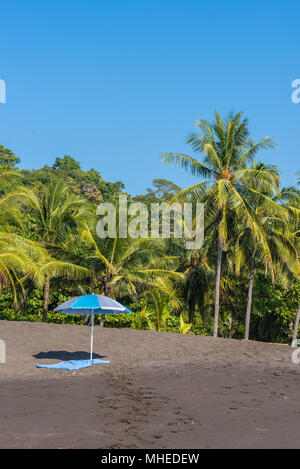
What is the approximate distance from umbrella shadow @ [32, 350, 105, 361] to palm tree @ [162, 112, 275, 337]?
792cm

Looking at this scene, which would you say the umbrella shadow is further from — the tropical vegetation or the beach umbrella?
the tropical vegetation

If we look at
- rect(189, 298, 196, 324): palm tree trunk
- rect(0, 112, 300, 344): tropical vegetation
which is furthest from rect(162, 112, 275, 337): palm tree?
rect(189, 298, 196, 324): palm tree trunk

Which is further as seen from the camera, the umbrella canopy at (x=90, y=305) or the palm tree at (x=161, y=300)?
the palm tree at (x=161, y=300)

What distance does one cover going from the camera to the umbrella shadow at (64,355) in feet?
48.5

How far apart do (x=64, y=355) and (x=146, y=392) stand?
5284mm

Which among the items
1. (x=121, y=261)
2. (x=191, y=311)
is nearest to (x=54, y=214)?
(x=121, y=261)

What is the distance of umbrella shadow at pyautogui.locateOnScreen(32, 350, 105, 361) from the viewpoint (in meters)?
14.8

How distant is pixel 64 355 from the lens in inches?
597

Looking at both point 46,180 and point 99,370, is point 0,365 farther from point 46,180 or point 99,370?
point 46,180

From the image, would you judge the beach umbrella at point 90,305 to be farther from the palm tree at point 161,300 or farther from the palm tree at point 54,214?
the palm tree at point 54,214

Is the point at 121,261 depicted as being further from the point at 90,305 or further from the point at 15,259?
the point at 90,305

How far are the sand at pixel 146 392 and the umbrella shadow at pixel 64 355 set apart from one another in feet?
0.10

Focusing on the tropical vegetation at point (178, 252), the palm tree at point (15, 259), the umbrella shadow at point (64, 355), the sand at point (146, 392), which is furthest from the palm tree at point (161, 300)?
the umbrella shadow at point (64, 355)

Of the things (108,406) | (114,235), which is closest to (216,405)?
(108,406)
